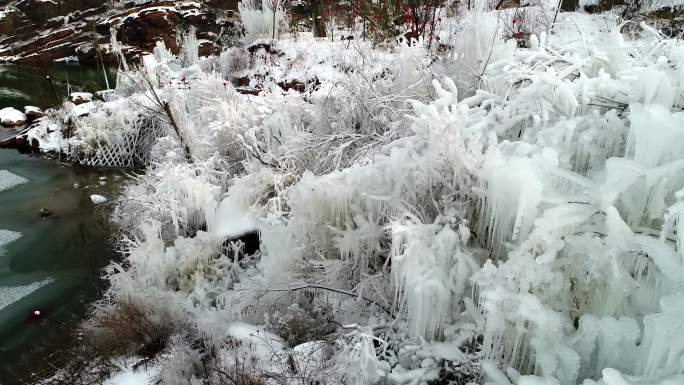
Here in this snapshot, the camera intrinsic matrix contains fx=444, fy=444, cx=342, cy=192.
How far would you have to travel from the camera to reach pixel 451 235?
228 cm

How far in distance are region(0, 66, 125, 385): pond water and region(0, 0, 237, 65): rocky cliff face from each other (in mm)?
11790

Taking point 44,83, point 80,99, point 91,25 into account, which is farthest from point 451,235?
point 91,25

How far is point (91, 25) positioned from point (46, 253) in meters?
21.3

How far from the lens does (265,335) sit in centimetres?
339

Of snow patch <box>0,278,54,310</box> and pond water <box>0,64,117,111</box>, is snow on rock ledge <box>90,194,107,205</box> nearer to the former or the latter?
snow patch <box>0,278,54,310</box>

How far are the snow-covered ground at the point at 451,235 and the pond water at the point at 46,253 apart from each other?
709mm

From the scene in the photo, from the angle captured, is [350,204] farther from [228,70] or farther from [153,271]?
[228,70]

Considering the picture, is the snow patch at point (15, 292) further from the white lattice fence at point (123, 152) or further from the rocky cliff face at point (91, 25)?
the rocky cliff face at point (91, 25)

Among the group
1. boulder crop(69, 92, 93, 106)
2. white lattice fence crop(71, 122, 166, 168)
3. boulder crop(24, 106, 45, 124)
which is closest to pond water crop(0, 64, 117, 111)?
boulder crop(69, 92, 93, 106)

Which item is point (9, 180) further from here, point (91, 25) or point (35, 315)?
point (91, 25)

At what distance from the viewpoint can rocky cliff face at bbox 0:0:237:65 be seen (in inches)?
875

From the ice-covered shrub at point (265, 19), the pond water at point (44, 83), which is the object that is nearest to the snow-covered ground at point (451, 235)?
the ice-covered shrub at point (265, 19)

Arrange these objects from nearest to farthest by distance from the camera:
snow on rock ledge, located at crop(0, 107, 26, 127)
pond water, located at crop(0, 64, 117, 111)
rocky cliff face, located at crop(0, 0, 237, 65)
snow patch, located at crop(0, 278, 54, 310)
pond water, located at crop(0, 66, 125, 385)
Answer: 1. pond water, located at crop(0, 66, 125, 385)
2. snow patch, located at crop(0, 278, 54, 310)
3. snow on rock ledge, located at crop(0, 107, 26, 127)
4. pond water, located at crop(0, 64, 117, 111)
5. rocky cliff face, located at crop(0, 0, 237, 65)

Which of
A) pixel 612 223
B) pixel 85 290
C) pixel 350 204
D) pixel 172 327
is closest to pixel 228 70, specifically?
pixel 85 290
